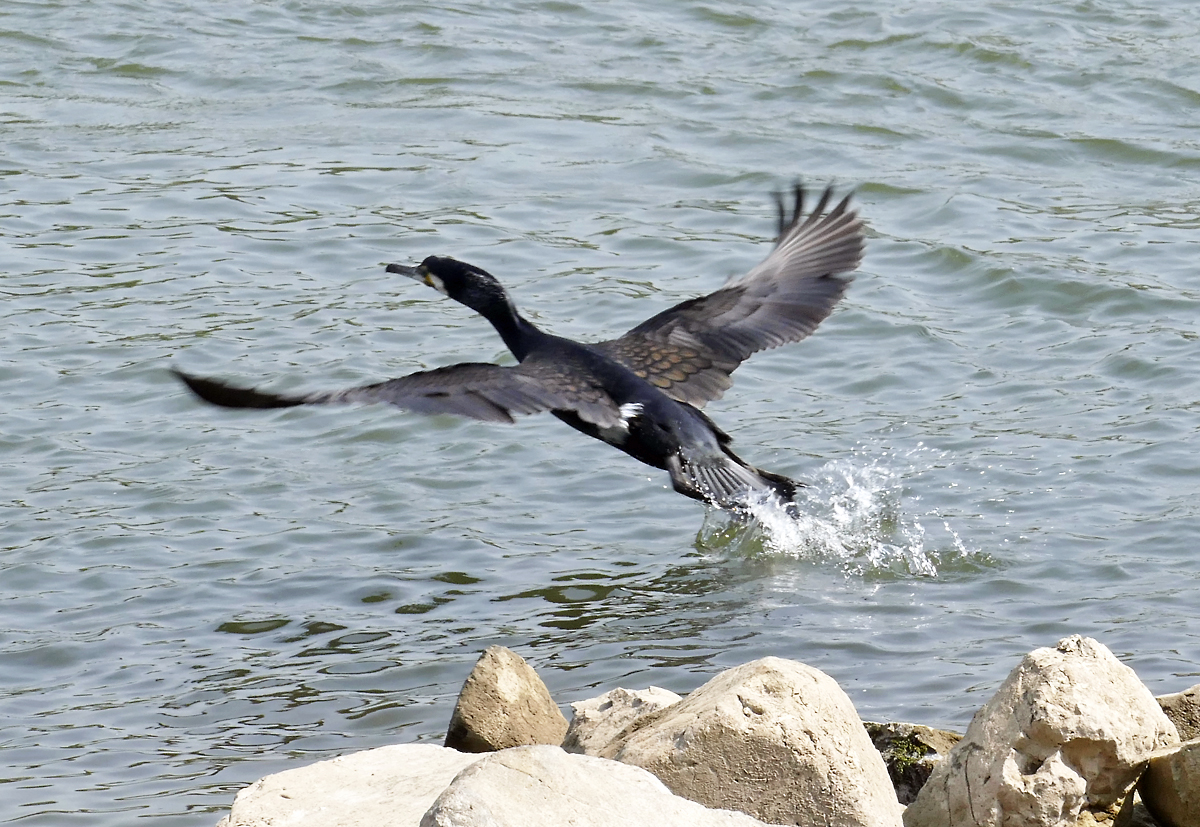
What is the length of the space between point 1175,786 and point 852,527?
3.07m

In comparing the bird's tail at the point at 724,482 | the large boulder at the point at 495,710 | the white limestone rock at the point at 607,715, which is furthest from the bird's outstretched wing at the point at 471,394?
the white limestone rock at the point at 607,715

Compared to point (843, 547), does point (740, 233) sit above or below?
above

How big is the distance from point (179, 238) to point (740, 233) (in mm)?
3250

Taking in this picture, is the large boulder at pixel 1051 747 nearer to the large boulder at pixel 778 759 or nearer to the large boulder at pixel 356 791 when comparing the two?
the large boulder at pixel 778 759

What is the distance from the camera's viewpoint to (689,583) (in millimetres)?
6480

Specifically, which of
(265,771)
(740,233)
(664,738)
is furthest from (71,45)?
(664,738)

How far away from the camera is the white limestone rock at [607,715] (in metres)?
4.27

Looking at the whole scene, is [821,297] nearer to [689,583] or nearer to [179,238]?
[689,583]

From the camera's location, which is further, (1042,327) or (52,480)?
(1042,327)

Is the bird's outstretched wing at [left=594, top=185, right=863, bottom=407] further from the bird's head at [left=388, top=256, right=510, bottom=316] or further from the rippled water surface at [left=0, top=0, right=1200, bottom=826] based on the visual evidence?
the rippled water surface at [left=0, top=0, right=1200, bottom=826]

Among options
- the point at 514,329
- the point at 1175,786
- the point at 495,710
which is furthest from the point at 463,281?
the point at 1175,786

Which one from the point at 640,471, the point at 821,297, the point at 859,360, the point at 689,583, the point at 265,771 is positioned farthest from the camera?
the point at 859,360

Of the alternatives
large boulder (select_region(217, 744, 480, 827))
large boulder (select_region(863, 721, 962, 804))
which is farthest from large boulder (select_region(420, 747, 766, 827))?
large boulder (select_region(863, 721, 962, 804))

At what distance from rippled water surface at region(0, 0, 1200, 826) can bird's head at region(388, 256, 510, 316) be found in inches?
33.9
